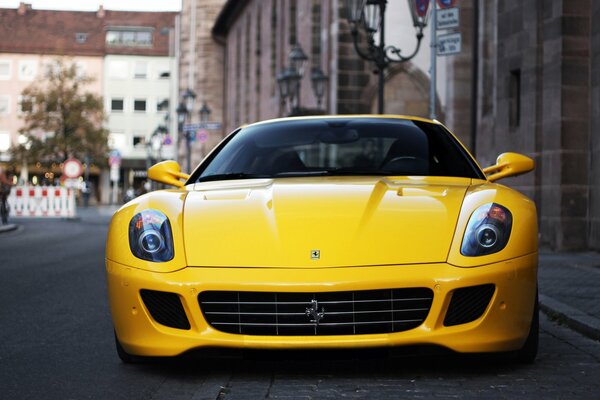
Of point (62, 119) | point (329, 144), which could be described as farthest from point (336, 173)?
point (62, 119)

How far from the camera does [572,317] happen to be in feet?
23.6

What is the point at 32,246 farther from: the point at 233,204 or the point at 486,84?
the point at 233,204

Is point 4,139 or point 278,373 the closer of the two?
point 278,373

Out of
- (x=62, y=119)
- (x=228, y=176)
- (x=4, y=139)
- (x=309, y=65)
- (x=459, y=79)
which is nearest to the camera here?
(x=228, y=176)

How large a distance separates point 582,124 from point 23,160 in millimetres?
58457

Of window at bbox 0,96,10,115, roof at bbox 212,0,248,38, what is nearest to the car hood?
roof at bbox 212,0,248,38

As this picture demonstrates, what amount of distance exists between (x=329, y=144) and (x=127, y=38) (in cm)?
8421

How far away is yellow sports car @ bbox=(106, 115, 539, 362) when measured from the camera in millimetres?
4918

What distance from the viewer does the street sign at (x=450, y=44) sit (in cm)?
1547

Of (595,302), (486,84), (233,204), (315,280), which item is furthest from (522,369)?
(486,84)

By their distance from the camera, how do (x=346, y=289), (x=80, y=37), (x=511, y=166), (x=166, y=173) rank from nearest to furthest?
(x=346, y=289), (x=511, y=166), (x=166, y=173), (x=80, y=37)

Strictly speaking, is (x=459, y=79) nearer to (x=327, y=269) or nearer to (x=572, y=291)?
(x=572, y=291)

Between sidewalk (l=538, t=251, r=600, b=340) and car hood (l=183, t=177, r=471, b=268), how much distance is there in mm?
1860

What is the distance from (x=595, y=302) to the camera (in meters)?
8.26
